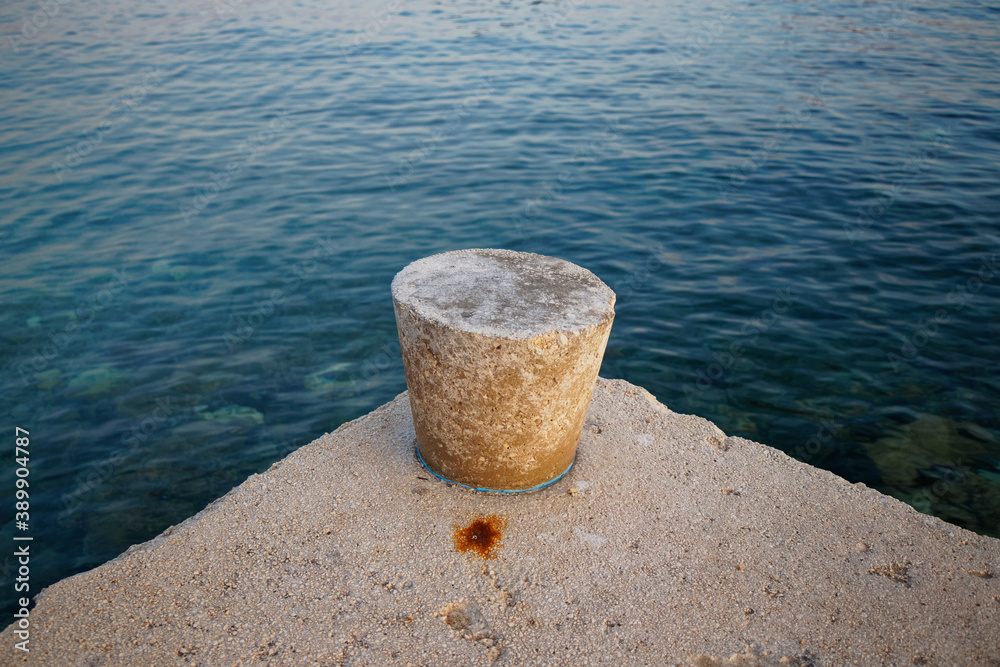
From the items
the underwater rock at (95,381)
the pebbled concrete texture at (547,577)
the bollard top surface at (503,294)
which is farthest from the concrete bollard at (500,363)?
the underwater rock at (95,381)

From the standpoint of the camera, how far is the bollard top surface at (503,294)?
3672mm

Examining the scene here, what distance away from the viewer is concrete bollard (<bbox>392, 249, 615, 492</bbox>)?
3.65 metres

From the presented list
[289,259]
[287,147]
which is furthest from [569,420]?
[287,147]

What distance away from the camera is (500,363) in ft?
11.9

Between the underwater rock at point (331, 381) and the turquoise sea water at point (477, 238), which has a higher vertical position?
the turquoise sea water at point (477, 238)

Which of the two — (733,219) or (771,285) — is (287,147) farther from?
(771,285)

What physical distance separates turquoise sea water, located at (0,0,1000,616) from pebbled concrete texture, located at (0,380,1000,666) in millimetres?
1499

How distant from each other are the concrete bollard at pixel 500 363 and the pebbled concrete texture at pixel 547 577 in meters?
0.23

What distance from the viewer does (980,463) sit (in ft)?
17.7

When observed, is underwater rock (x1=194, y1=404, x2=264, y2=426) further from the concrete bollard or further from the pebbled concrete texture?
the concrete bollard

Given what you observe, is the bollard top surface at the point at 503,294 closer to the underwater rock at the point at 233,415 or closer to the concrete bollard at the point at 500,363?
the concrete bollard at the point at 500,363

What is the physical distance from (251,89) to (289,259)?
7.88 metres

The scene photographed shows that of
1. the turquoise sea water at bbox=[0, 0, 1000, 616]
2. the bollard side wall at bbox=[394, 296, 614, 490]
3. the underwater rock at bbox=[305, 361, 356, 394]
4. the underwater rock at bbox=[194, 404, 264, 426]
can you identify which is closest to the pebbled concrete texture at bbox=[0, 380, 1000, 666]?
the bollard side wall at bbox=[394, 296, 614, 490]

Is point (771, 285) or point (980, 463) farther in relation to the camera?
point (771, 285)
